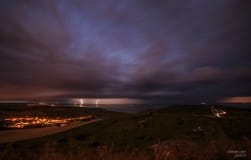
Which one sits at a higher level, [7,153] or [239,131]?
[7,153]

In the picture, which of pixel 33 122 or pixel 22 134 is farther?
pixel 33 122

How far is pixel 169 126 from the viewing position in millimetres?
31031

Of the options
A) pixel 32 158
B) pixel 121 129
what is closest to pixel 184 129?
pixel 121 129

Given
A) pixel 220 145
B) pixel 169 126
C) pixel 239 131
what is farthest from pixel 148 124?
pixel 220 145

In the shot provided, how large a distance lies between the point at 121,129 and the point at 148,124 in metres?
5.00

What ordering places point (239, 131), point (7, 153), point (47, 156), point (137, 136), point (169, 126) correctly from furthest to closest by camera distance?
point (169, 126)
point (137, 136)
point (239, 131)
point (7, 153)
point (47, 156)

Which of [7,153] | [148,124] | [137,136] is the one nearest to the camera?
[7,153]

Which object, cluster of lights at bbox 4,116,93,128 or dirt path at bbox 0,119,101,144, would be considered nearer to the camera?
dirt path at bbox 0,119,101,144

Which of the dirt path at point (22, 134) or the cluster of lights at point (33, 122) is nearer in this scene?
the dirt path at point (22, 134)

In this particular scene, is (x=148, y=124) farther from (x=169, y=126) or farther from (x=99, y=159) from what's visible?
(x=99, y=159)

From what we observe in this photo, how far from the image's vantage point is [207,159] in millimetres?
5203

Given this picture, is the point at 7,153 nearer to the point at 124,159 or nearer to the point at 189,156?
the point at 124,159

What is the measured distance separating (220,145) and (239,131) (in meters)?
21.1

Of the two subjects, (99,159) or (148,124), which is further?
(148,124)
